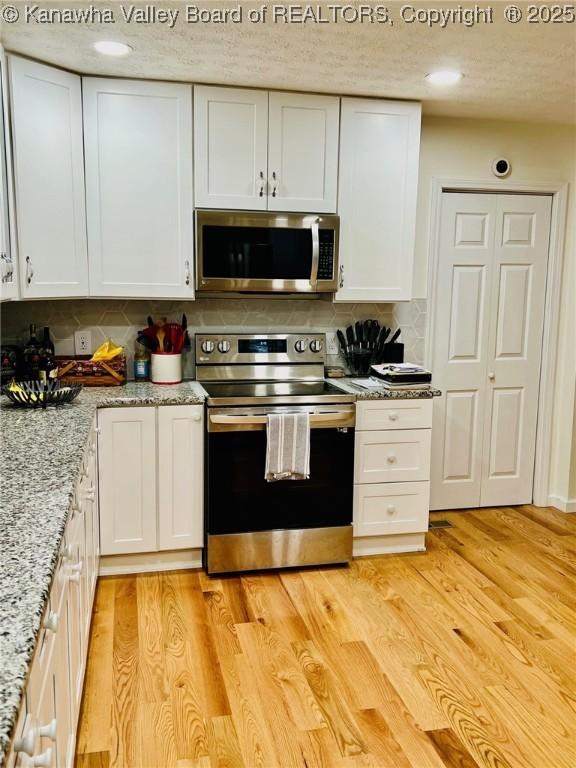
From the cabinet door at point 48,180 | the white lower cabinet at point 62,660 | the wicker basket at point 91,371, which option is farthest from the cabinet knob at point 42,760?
the wicker basket at point 91,371

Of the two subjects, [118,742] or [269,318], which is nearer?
[118,742]

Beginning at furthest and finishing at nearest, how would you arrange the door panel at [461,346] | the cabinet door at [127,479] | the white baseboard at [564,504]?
1. the white baseboard at [564,504]
2. the door panel at [461,346]
3. the cabinet door at [127,479]

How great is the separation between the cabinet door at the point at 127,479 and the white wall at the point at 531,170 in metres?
1.87

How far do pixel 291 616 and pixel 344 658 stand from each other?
378 millimetres

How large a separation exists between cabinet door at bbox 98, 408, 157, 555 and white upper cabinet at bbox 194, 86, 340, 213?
1.12m

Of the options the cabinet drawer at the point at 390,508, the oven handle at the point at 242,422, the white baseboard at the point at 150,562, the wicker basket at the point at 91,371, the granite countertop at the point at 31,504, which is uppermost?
the wicker basket at the point at 91,371

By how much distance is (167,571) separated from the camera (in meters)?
3.30

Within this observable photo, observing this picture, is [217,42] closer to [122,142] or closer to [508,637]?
[122,142]

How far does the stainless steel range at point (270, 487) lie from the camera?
3.15 metres

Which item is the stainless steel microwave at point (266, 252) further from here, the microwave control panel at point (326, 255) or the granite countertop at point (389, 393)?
the granite countertop at point (389, 393)

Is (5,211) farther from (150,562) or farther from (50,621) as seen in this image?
(50,621)

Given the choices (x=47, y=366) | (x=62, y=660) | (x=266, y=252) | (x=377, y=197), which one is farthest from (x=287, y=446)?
(x=62, y=660)

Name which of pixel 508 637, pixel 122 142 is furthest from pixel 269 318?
pixel 508 637

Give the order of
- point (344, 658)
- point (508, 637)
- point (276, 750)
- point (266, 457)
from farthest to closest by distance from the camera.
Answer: point (266, 457), point (508, 637), point (344, 658), point (276, 750)
